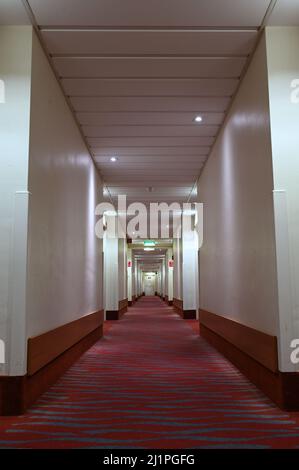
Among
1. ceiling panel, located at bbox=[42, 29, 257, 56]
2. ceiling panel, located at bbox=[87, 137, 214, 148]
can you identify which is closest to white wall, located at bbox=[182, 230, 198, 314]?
ceiling panel, located at bbox=[87, 137, 214, 148]

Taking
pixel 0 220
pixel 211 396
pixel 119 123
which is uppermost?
pixel 119 123

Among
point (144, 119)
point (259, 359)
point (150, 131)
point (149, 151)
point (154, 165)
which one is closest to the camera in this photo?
point (259, 359)

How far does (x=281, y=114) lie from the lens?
4.36 meters

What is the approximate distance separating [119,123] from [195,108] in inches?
51.5

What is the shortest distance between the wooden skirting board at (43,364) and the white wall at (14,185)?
16 cm

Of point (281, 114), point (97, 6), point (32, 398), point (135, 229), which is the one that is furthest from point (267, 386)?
point (135, 229)

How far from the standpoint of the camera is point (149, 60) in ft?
17.2

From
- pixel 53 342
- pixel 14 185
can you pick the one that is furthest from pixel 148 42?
pixel 53 342

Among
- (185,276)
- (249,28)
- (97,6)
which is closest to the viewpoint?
(97,6)

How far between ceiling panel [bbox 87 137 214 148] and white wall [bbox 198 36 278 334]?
39cm

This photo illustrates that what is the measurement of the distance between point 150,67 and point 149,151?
321cm

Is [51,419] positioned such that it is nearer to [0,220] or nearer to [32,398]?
[32,398]

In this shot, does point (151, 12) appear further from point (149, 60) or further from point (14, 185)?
point (14, 185)

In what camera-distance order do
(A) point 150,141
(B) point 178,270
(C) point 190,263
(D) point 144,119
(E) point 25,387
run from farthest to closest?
(B) point 178,270
(C) point 190,263
(A) point 150,141
(D) point 144,119
(E) point 25,387
